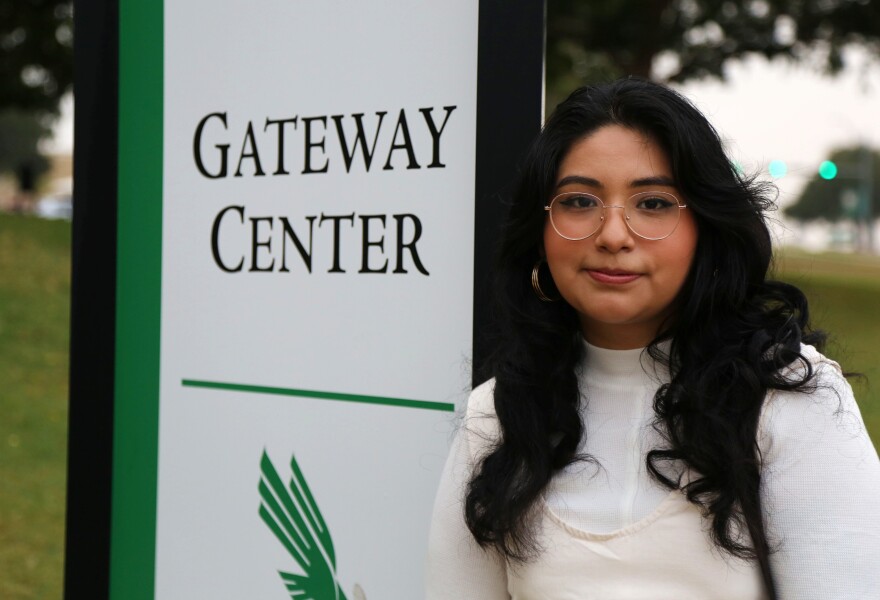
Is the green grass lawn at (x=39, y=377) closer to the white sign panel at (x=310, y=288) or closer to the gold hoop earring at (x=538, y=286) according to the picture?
the gold hoop earring at (x=538, y=286)

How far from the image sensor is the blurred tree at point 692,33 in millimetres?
12891

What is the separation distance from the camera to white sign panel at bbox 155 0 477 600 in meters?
2.21

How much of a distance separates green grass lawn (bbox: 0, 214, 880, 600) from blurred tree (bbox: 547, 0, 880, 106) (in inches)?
127

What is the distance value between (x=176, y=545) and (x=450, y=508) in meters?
1.17

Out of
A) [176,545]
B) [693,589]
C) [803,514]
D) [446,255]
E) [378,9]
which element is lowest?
[176,545]

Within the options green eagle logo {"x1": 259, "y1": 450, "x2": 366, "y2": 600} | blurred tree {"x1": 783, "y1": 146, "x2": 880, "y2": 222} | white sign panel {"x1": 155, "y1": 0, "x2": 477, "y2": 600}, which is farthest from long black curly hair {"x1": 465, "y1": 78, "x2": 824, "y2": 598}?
blurred tree {"x1": 783, "y1": 146, "x2": 880, "y2": 222}

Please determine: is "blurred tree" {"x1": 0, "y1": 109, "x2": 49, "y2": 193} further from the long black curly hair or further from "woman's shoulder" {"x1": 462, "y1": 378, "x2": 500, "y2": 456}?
the long black curly hair

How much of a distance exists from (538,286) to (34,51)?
14.3 m

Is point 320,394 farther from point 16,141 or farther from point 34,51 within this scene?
point 16,141

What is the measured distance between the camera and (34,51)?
14.5m

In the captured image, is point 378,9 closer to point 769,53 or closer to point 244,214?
point 244,214

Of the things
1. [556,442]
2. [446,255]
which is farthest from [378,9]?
[556,442]

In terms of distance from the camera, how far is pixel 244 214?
8.45ft

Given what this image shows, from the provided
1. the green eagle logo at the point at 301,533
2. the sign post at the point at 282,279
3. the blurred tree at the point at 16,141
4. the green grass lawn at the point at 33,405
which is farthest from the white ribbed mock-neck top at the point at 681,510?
the blurred tree at the point at 16,141
